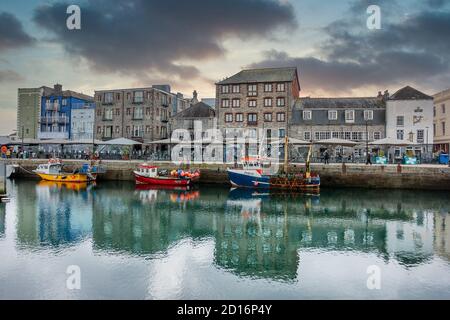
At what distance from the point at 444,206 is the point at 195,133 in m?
33.2

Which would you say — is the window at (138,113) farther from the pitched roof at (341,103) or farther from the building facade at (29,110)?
the pitched roof at (341,103)

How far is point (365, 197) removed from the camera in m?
31.9

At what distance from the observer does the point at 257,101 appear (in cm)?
5103

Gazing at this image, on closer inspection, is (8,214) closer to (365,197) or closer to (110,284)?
(110,284)

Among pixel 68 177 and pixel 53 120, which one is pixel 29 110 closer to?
pixel 53 120

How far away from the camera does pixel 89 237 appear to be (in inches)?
714

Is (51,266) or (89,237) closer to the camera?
(51,266)

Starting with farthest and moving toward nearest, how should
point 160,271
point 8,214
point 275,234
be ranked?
point 8,214
point 275,234
point 160,271

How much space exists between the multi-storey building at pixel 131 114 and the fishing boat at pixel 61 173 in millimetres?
13485

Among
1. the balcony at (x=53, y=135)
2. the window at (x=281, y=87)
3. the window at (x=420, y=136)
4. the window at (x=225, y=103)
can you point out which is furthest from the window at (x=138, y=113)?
the window at (x=420, y=136)

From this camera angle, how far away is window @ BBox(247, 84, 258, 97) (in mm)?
51062

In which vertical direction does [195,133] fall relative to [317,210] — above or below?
above
